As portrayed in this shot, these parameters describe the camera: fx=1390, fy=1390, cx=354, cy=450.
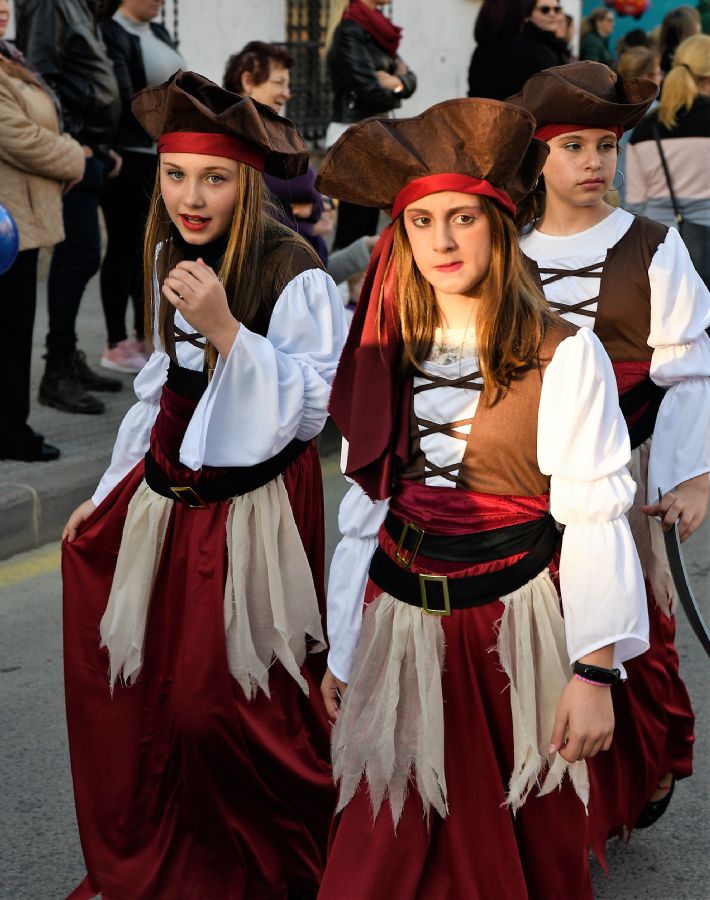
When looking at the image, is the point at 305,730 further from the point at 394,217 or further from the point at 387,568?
the point at 394,217

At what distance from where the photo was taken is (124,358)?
303 inches

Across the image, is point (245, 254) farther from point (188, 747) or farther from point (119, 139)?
point (119, 139)

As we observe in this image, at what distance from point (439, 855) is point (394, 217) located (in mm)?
1182

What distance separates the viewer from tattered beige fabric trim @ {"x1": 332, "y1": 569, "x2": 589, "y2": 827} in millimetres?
2523

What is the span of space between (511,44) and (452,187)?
621 cm

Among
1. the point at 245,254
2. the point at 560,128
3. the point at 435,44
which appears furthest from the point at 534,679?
the point at 435,44

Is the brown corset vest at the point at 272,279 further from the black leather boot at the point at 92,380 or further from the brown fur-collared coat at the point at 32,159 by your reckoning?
the black leather boot at the point at 92,380

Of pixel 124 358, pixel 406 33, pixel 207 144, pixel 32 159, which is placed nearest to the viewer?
pixel 207 144

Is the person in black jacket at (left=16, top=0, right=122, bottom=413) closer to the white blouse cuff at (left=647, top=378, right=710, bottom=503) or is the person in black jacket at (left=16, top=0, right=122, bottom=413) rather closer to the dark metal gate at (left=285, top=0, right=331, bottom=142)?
the white blouse cuff at (left=647, top=378, right=710, bottom=503)

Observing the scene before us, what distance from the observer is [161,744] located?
3.23 meters

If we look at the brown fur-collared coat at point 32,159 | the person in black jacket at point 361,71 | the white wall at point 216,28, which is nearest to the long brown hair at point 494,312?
the brown fur-collared coat at point 32,159

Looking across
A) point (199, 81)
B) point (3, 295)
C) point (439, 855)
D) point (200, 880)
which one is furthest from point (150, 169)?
point (439, 855)

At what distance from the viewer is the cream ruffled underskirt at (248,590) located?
3139 millimetres

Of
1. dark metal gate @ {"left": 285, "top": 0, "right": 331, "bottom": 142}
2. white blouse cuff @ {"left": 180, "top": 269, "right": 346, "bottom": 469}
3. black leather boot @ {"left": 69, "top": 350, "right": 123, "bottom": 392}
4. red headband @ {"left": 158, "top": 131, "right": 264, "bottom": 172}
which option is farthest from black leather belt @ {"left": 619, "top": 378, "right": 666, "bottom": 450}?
dark metal gate @ {"left": 285, "top": 0, "right": 331, "bottom": 142}
